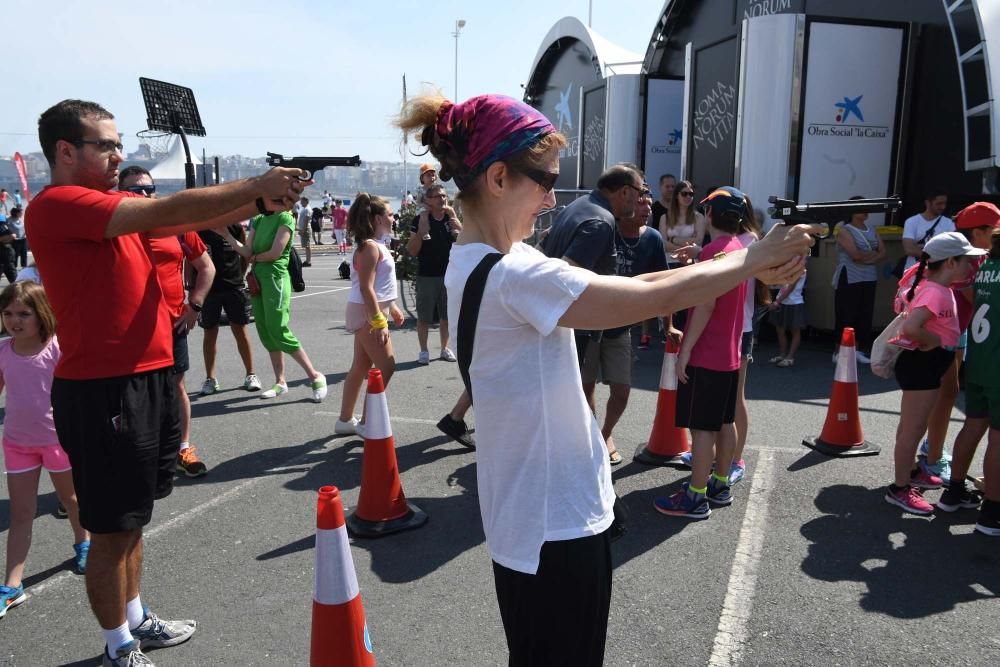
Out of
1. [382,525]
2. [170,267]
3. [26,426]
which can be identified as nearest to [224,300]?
[170,267]

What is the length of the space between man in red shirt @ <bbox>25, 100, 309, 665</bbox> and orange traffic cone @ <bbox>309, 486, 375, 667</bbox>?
2.68ft

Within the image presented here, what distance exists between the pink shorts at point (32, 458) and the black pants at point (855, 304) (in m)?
7.61

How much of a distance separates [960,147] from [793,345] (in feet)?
11.8

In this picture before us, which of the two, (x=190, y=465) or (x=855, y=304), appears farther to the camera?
(x=855, y=304)

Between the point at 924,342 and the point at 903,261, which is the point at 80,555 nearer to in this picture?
the point at 924,342

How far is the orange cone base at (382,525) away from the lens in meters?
4.03

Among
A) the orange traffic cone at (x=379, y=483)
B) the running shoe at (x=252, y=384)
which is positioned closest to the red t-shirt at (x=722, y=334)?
the orange traffic cone at (x=379, y=483)

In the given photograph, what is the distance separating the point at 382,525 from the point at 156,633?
1288 millimetres

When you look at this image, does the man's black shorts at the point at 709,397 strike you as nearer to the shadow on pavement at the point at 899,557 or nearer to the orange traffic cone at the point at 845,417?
the shadow on pavement at the point at 899,557

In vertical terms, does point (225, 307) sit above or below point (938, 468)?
above

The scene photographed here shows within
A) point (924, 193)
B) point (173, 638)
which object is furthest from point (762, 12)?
point (173, 638)

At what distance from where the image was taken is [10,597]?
3.34 metres

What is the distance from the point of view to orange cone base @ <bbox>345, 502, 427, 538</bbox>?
4027mm

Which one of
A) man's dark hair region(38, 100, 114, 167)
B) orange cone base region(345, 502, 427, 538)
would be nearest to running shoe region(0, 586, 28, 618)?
orange cone base region(345, 502, 427, 538)
